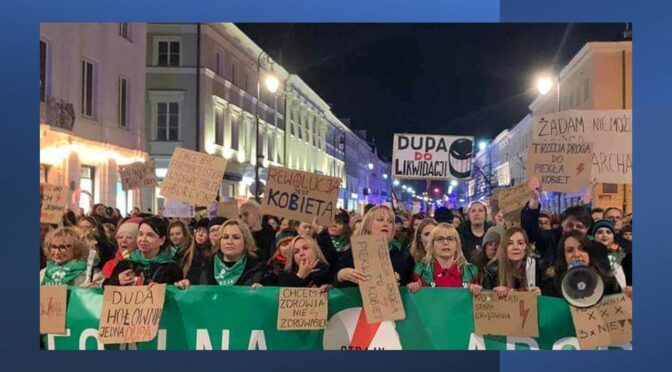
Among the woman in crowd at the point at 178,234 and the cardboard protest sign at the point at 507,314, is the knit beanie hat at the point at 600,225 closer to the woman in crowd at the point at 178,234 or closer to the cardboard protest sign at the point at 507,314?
the cardboard protest sign at the point at 507,314

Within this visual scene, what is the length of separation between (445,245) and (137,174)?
194cm

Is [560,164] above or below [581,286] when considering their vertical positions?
above

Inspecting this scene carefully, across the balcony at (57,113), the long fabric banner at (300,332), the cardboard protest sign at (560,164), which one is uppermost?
the balcony at (57,113)

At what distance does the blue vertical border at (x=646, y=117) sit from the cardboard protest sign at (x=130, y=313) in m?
2.52

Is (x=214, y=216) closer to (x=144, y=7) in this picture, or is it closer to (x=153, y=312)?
(x=153, y=312)

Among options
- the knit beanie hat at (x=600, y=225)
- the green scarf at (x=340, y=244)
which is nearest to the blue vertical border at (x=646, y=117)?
the knit beanie hat at (x=600, y=225)

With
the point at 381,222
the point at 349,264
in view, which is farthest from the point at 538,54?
the point at 349,264

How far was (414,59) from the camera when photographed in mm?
4191

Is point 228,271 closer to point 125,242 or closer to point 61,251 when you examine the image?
point 125,242

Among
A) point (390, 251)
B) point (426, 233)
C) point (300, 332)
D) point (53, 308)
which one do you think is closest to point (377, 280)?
point (390, 251)

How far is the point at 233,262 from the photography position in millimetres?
4238

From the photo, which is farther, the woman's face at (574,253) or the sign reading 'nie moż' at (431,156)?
the woman's face at (574,253)

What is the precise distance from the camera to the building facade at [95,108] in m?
4.12
